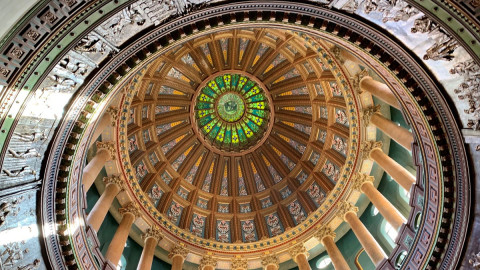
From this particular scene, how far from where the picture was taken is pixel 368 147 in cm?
1973

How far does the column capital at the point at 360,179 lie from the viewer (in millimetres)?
19906

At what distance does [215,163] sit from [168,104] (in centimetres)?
622

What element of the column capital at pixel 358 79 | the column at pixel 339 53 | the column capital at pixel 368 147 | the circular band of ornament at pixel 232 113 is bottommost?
the column capital at pixel 368 147

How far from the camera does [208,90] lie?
28.6 m

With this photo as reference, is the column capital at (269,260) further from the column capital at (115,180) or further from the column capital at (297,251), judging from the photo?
the column capital at (115,180)

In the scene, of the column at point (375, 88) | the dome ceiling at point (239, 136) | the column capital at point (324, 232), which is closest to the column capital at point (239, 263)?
the dome ceiling at point (239, 136)

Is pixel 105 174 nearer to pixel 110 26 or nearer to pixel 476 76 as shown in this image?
pixel 110 26

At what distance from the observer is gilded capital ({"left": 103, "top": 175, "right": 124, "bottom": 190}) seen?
18.5 m

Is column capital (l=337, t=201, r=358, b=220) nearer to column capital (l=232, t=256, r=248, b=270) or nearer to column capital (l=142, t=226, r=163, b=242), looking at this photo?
column capital (l=232, t=256, r=248, b=270)

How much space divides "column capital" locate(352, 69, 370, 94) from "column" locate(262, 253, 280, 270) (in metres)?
11.4

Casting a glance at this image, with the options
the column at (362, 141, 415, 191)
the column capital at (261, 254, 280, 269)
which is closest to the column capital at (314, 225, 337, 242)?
the column capital at (261, 254, 280, 269)

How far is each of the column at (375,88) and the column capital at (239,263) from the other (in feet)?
41.2

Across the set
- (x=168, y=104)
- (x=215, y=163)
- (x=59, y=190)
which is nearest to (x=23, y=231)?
(x=59, y=190)

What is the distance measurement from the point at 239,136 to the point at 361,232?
14.7 metres
